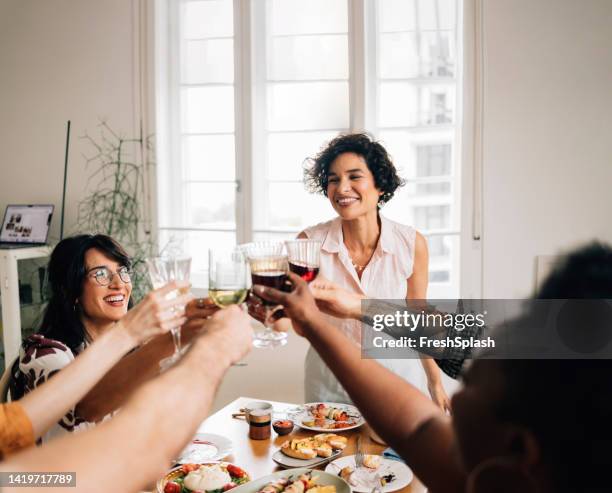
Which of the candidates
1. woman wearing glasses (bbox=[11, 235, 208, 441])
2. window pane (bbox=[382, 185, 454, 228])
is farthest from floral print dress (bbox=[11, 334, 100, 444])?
window pane (bbox=[382, 185, 454, 228])

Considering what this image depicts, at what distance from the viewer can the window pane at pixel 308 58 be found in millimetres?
3582

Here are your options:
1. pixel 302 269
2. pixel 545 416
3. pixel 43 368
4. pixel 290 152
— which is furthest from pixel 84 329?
pixel 290 152

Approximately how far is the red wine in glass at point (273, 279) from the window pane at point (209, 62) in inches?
115

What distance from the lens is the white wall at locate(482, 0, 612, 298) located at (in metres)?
3.10

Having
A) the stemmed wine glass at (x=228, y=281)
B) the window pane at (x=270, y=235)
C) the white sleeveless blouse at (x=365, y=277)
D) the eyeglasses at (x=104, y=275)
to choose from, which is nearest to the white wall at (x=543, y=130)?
the white sleeveless blouse at (x=365, y=277)

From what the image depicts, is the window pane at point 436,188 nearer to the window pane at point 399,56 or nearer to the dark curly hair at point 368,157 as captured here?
the window pane at point 399,56

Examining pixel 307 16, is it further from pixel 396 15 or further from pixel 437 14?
pixel 437 14

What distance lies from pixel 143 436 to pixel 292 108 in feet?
10.5

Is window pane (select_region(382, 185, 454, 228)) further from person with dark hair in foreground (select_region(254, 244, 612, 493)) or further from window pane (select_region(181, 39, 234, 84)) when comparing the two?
person with dark hair in foreground (select_region(254, 244, 612, 493))

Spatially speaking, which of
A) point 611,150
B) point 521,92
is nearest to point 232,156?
point 521,92

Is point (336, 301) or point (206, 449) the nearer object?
point (336, 301)

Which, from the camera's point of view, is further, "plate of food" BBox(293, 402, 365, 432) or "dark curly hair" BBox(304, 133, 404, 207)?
"dark curly hair" BBox(304, 133, 404, 207)

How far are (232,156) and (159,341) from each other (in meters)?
2.48

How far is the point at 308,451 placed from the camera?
1.71 m
